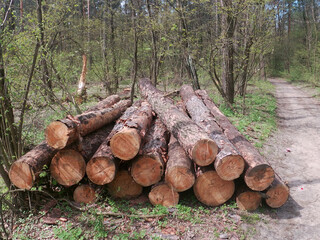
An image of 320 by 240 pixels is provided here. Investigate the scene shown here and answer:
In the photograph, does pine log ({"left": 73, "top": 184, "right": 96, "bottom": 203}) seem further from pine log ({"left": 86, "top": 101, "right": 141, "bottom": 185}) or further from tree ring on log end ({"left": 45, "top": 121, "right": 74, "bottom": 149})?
tree ring on log end ({"left": 45, "top": 121, "right": 74, "bottom": 149})

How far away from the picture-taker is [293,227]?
3590mm

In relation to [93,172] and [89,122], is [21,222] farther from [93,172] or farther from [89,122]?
[89,122]

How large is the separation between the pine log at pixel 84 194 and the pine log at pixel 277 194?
281 cm

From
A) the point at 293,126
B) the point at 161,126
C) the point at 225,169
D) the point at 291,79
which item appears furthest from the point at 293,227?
the point at 291,79

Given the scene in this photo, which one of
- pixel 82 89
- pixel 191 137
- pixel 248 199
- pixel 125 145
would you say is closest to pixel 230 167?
pixel 248 199

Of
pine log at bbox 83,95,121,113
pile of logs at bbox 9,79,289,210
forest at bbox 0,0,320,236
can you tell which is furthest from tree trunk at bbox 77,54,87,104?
pile of logs at bbox 9,79,289,210

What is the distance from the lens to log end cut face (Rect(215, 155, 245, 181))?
12.3ft

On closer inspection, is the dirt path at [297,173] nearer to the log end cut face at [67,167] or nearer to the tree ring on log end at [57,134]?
the log end cut face at [67,167]

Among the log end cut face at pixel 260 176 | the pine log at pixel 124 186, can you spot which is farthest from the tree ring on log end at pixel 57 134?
the log end cut face at pixel 260 176

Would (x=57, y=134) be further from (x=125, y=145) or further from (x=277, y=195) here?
(x=277, y=195)

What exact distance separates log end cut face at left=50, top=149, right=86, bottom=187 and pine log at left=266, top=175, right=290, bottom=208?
297cm

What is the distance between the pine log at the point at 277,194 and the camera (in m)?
3.91

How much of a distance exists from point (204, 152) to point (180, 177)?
1.75 ft

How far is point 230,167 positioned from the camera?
3777 millimetres
